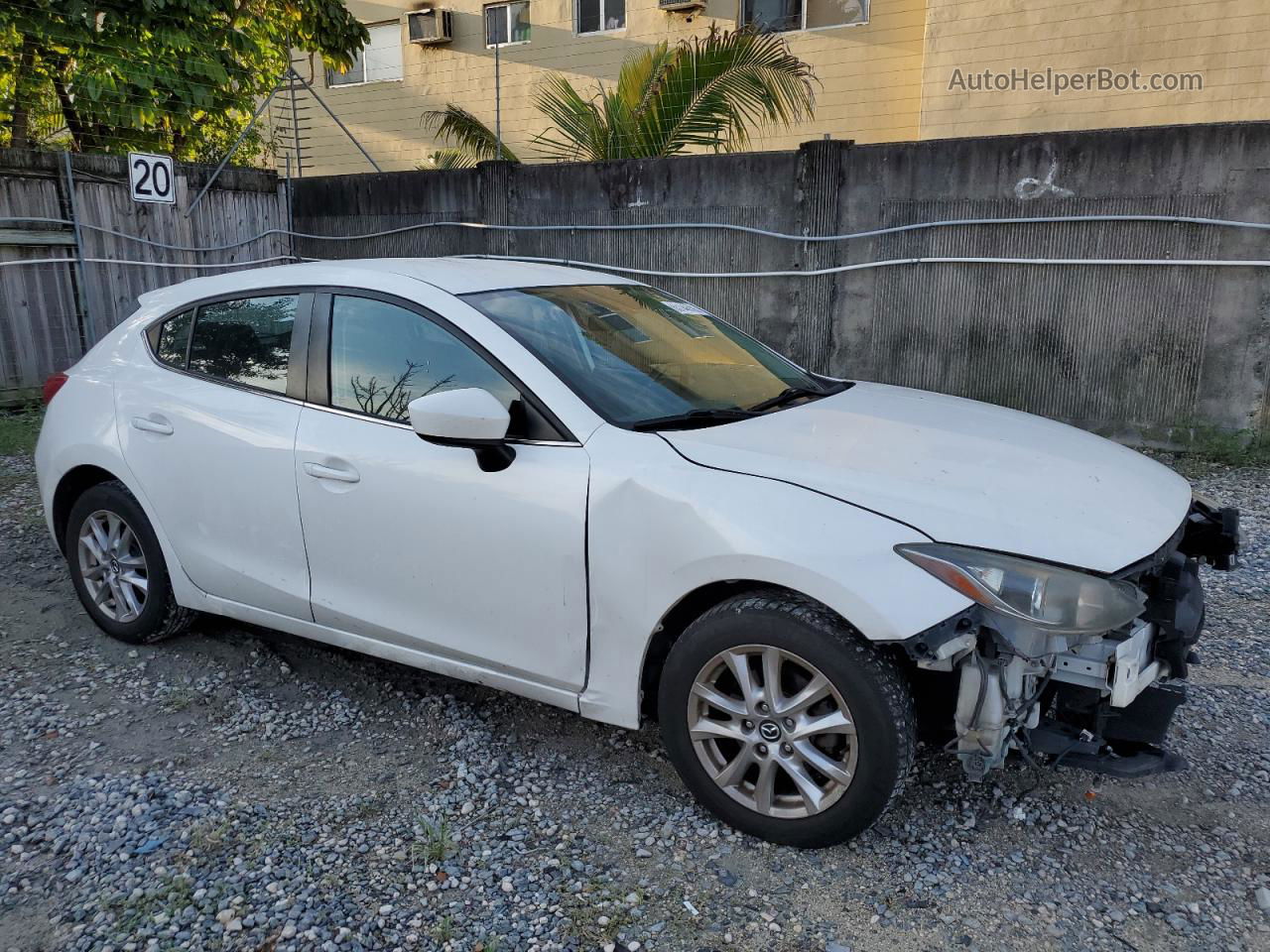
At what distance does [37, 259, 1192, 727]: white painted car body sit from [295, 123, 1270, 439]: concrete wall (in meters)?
4.29

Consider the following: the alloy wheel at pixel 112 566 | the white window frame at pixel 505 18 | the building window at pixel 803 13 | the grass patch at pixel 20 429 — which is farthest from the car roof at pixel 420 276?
the white window frame at pixel 505 18

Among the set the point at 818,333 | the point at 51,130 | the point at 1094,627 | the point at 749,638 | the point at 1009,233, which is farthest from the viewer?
the point at 51,130

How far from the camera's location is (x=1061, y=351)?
7.50 m

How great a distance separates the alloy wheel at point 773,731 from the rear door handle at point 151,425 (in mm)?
2404

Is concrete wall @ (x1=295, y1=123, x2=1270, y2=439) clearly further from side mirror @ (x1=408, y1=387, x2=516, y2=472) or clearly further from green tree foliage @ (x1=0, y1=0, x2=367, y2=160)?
side mirror @ (x1=408, y1=387, x2=516, y2=472)

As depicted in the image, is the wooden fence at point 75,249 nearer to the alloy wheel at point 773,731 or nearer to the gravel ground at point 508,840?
the gravel ground at point 508,840

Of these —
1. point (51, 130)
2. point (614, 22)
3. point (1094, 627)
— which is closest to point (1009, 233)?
point (1094, 627)

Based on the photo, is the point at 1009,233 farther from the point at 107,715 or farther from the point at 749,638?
the point at 107,715

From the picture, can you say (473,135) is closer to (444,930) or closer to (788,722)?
(788,722)

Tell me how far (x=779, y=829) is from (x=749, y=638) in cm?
58

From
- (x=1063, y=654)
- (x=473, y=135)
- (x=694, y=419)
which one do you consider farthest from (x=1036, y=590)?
(x=473, y=135)

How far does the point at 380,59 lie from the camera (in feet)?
54.5

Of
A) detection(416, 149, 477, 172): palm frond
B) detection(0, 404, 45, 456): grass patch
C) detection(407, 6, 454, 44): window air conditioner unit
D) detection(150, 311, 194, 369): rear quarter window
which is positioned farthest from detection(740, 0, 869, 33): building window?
detection(150, 311, 194, 369): rear quarter window

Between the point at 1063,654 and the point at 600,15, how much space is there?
46.6 ft
